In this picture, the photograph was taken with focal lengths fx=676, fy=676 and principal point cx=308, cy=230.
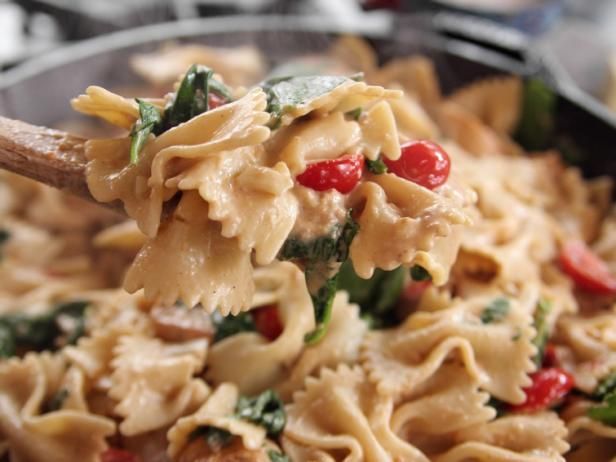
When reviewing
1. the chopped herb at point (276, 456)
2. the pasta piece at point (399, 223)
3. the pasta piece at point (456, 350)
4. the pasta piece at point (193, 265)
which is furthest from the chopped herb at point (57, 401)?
the pasta piece at point (399, 223)

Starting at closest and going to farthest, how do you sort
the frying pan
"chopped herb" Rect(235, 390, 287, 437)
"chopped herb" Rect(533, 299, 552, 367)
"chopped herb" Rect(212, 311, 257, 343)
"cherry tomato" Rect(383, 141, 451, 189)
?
"cherry tomato" Rect(383, 141, 451, 189), "chopped herb" Rect(235, 390, 287, 437), "chopped herb" Rect(533, 299, 552, 367), "chopped herb" Rect(212, 311, 257, 343), the frying pan

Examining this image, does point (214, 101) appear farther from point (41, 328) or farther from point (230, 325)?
point (41, 328)

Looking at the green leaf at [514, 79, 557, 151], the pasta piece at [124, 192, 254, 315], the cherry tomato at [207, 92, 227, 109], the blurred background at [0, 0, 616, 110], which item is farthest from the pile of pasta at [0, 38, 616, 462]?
the blurred background at [0, 0, 616, 110]

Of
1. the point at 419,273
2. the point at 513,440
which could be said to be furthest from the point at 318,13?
the point at 513,440

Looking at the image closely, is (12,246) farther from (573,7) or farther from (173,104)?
(573,7)

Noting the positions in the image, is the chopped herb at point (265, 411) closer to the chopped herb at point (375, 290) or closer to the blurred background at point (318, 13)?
the chopped herb at point (375, 290)

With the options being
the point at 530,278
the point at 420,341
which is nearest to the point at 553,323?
the point at 530,278

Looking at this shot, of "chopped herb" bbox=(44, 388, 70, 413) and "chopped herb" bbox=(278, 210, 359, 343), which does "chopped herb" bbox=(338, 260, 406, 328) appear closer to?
"chopped herb" bbox=(278, 210, 359, 343)
